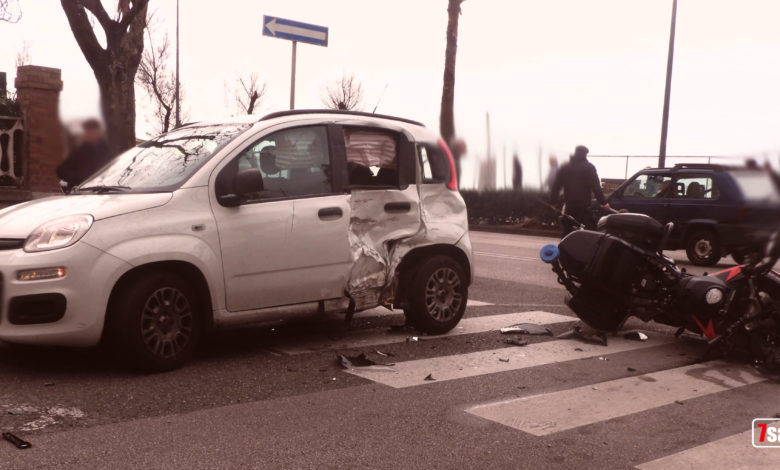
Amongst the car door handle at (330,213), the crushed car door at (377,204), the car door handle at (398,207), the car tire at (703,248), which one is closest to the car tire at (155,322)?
the car door handle at (330,213)

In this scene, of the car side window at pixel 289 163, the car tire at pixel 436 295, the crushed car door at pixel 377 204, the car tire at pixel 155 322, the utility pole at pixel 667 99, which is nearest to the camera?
the car tire at pixel 155 322

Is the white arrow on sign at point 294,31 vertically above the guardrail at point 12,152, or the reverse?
the white arrow on sign at point 294,31

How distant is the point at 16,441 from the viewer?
3881 mm

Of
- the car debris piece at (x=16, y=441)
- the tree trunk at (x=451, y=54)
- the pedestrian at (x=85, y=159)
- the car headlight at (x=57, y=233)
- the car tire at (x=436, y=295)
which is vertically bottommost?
the car debris piece at (x=16, y=441)

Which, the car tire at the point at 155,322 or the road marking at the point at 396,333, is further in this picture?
the road marking at the point at 396,333

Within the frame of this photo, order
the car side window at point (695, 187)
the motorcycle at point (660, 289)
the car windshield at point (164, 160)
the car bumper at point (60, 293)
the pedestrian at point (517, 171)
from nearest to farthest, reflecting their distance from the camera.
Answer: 1. the car bumper at point (60, 293)
2. the car windshield at point (164, 160)
3. the motorcycle at point (660, 289)
4. the pedestrian at point (517, 171)
5. the car side window at point (695, 187)

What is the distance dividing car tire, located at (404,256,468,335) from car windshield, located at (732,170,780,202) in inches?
141

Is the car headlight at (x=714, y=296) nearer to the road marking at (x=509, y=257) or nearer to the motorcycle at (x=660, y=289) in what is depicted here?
the motorcycle at (x=660, y=289)

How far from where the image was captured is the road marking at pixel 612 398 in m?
4.50

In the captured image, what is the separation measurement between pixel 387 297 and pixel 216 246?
1616 mm

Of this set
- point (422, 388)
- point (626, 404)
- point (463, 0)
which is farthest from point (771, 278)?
point (463, 0)

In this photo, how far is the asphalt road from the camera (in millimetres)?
3857

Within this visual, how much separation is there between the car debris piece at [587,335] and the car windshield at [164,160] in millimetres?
3228

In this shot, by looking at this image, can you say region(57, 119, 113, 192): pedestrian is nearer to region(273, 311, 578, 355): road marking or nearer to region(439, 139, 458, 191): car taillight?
region(273, 311, 578, 355): road marking
